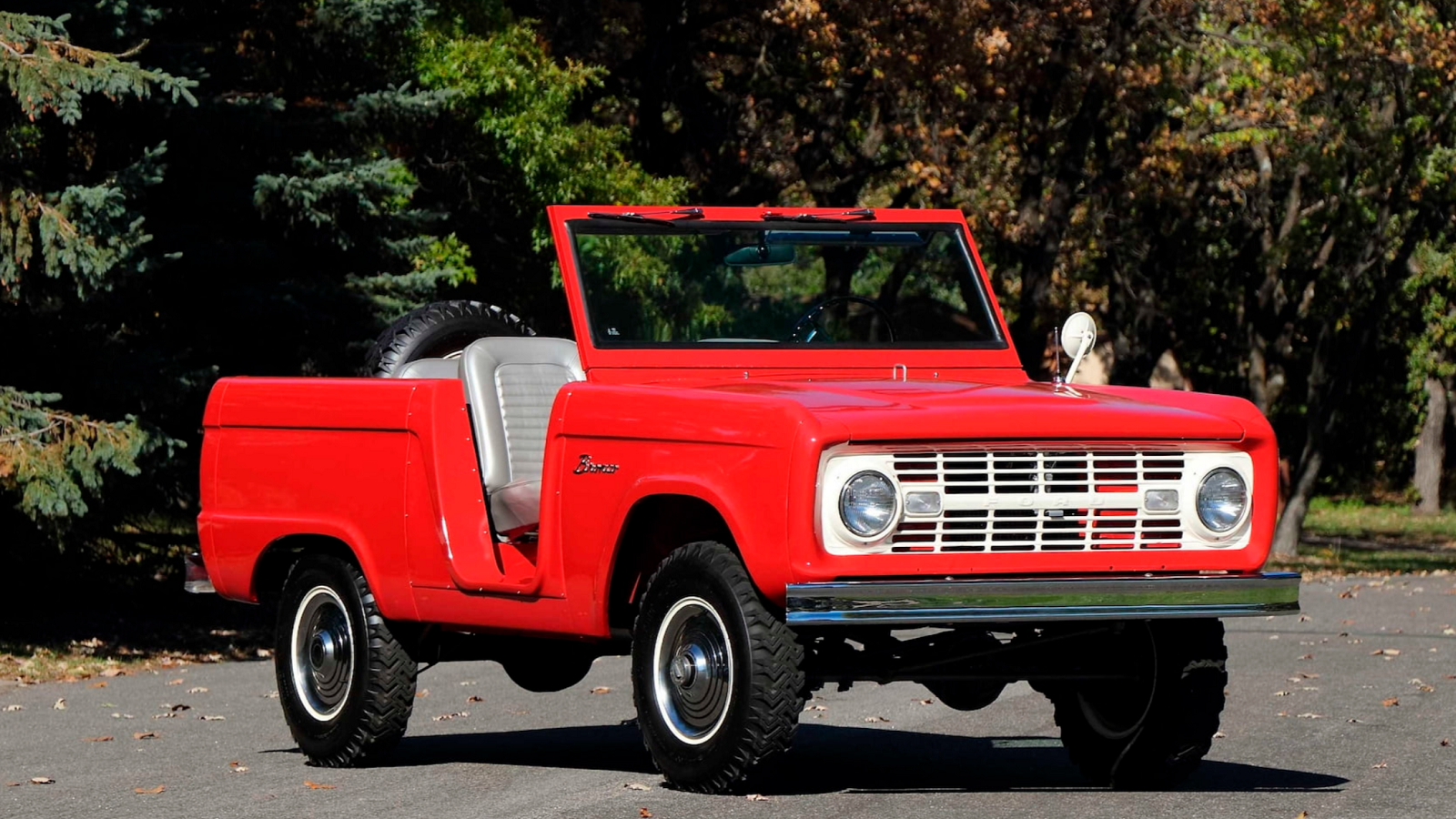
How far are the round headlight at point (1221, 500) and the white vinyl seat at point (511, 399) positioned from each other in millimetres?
2684

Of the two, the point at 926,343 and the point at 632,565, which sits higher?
the point at 926,343

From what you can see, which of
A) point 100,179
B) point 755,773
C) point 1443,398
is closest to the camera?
point 755,773

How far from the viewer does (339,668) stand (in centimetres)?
941

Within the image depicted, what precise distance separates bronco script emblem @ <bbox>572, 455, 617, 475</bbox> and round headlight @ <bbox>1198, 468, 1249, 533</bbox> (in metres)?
2.00

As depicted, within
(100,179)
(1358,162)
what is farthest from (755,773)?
(1358,162)

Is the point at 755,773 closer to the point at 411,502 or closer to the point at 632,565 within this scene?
the point at 632,565

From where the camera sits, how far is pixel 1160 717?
823cm

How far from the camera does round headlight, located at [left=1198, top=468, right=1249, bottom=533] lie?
7758 mm

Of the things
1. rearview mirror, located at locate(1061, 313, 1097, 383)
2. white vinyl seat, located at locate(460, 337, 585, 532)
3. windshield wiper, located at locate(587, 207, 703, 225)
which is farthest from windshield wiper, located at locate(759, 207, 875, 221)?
rearview mirror, located at locate(1061, 313, 1097, 383)

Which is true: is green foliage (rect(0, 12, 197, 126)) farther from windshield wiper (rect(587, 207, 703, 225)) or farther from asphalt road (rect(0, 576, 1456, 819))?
windshield wiper (rect(587, 207, 703, 225))

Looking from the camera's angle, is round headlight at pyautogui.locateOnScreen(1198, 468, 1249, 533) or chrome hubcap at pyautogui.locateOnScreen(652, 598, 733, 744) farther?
round headlight at pyautogui.locateOnScreen(1198, 468, 1249, 533)

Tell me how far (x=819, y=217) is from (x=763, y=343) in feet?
2.34

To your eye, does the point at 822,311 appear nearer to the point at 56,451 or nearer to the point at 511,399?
the point at 511,399

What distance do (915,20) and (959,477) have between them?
1731cm
